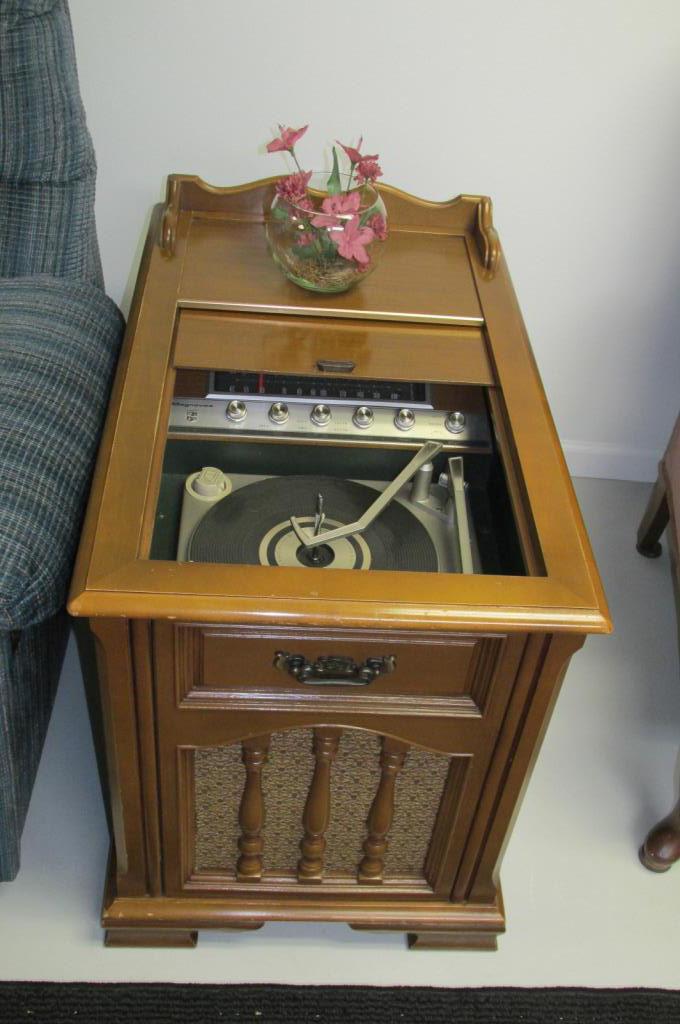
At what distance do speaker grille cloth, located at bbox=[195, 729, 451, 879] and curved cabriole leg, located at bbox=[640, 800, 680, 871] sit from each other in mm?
375

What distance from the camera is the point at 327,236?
4.24 ft

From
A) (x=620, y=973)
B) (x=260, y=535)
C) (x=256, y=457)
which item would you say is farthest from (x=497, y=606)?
(x=620, y=973)

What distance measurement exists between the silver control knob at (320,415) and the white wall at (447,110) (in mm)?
645

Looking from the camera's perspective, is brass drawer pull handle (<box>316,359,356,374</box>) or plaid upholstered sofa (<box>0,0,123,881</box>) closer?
plaid upholstered sofa (<box>0,0,123,881</box>)

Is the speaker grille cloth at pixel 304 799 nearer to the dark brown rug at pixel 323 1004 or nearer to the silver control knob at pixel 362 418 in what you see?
the dark brown rug at pixel 323 1004

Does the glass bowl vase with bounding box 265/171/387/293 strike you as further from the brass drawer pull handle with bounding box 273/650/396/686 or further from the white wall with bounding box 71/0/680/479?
the brass drawer pull handle with bounding box 273/650/396/686

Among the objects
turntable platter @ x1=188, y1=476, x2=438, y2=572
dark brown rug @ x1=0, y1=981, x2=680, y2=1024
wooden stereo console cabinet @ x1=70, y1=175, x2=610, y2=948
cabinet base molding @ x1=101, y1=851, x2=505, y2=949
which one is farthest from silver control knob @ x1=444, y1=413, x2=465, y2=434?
dark brown rug @ x1=0, y1=981, x2=680, y2=1024

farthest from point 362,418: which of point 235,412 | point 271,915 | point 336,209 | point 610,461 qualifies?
point 610,461

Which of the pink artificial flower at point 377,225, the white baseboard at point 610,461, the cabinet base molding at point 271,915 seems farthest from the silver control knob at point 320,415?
the white baseboard at point 610,461

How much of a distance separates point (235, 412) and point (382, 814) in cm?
53

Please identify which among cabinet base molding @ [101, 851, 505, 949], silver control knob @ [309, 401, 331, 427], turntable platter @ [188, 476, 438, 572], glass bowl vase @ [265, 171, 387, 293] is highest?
glass bowl vase @ [265, 171, 387, 293]

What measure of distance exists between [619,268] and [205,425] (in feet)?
3.26

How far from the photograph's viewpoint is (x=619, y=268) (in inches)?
72.9

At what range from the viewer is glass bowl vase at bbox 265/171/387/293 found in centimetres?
127
